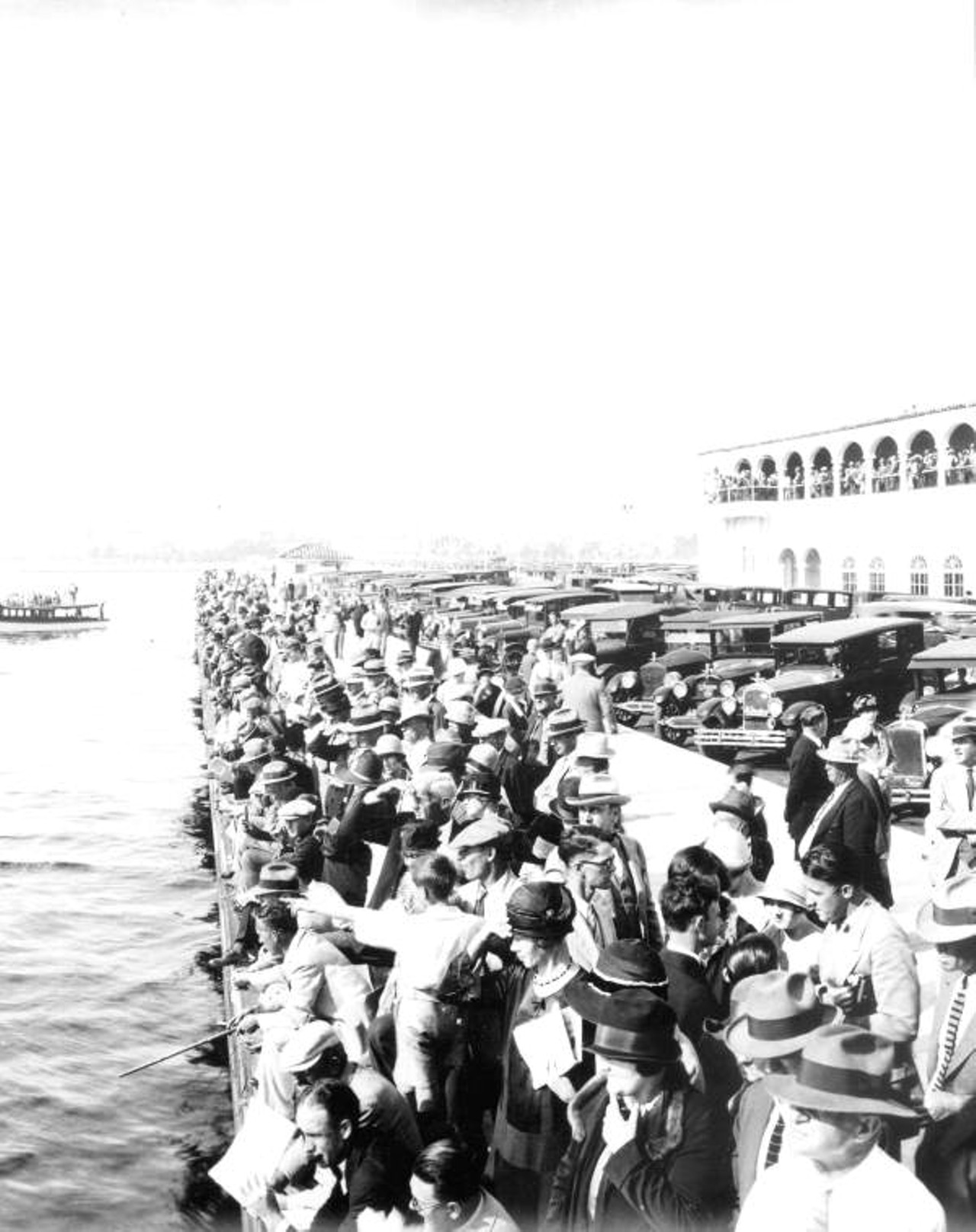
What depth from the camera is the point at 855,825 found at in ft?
22.3

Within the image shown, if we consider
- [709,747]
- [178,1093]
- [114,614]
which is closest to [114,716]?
[709,747]

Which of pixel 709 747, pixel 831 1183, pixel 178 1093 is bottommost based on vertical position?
pixel 178 1093

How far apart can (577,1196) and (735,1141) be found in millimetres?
490

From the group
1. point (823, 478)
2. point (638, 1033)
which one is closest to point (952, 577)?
point (823, 478)

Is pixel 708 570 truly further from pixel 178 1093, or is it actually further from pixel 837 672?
pixel 178 1093

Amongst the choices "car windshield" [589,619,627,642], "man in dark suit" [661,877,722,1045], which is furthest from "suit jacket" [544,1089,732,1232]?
"car windshield" [589,619,627,642]

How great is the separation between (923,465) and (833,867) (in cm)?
4002

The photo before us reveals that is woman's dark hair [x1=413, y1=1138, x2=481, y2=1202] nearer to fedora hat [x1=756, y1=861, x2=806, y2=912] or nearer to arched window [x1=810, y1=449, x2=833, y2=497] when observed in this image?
fedora hat [x1=756, y1=861, x2=806, y2=912]

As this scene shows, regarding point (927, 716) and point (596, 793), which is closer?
point (596, 793)

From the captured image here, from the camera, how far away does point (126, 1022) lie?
1227cm

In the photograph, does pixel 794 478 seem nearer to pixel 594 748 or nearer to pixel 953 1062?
pixel 594 748

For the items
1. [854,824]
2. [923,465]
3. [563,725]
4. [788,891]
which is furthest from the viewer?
[923,465]

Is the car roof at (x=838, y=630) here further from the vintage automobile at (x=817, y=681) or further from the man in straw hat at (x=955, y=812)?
the man in straw hat at (x=955, y=812)

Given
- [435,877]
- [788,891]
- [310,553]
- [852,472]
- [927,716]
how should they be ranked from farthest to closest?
[310,553], [852,472], [927,716], [788,891], [435,877]
